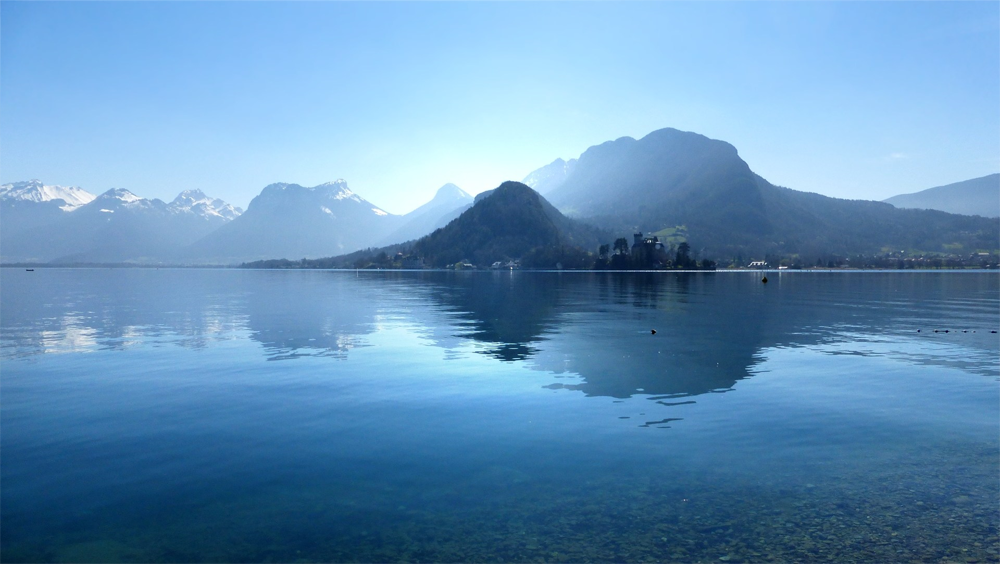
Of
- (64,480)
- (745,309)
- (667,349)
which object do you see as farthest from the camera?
(745,309)

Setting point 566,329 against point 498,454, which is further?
point 566,329

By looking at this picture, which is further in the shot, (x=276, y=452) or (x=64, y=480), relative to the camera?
(x=276, y=452)

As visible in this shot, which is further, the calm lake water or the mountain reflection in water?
the mountain reflection in water

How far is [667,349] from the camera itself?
147ft

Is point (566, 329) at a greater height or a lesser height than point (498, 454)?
greater

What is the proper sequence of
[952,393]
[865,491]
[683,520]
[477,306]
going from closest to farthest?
1. [683,520]
2. [865,491]
3. [952,393]
4. [477,306]

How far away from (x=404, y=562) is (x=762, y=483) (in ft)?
36.0

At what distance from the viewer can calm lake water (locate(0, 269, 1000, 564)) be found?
45.3 feet

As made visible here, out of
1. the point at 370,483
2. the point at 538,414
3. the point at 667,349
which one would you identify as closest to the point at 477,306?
the point at 667,349

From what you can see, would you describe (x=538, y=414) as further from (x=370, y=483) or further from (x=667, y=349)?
(x=667, y=349)

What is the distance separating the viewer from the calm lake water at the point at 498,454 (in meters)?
13.8

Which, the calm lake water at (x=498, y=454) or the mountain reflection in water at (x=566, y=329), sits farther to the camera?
the mountain reflection in water at (x=566, y=329)

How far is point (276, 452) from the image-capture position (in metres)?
20.5

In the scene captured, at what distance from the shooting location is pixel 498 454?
2008cm
